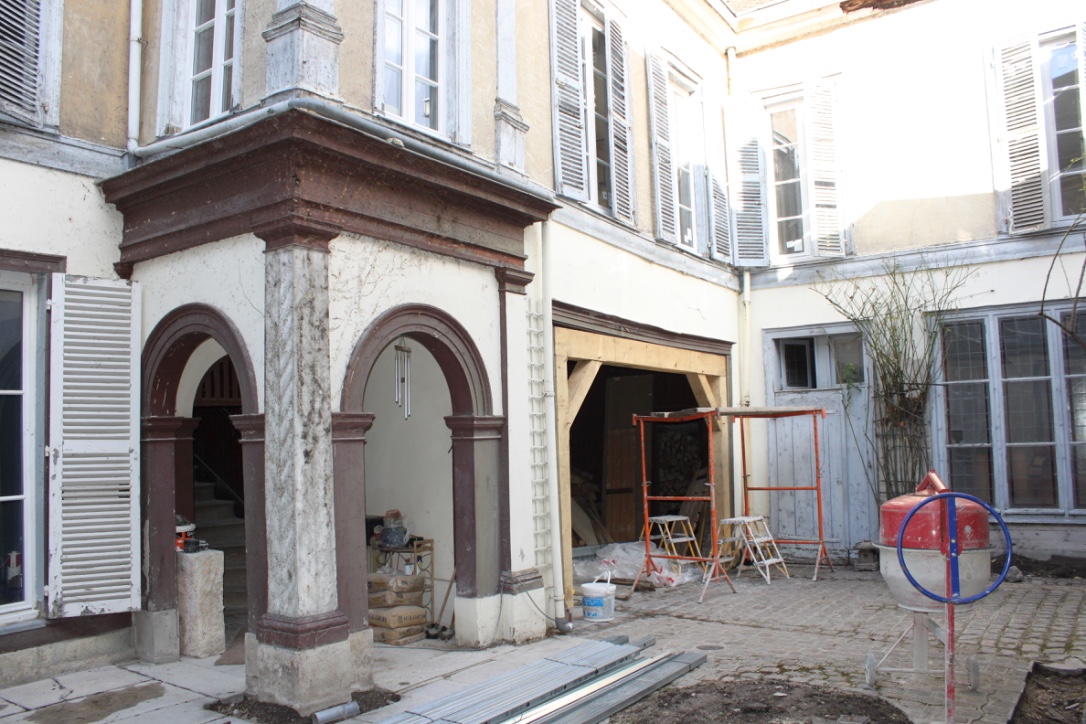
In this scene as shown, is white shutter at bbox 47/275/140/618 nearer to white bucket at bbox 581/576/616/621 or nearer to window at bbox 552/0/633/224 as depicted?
white bucket at bbox 581/576/616/621

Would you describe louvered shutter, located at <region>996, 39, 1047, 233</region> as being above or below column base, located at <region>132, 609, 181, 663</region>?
above

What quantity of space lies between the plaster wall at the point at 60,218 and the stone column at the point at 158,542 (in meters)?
1.19

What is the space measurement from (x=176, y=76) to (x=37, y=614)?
3.71 m

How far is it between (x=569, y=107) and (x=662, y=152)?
73.9 inches

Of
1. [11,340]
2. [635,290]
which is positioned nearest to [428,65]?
[635,290]

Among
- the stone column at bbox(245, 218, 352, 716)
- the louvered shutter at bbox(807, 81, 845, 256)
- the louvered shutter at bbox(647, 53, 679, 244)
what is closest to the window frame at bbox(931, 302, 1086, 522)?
the louvered shutter at bbox(807, 81, 845, 256)

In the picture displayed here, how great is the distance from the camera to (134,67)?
6230 mm

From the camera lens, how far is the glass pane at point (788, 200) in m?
11.2

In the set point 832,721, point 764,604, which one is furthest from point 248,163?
point 764,604

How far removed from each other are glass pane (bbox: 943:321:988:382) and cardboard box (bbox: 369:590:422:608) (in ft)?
22.0

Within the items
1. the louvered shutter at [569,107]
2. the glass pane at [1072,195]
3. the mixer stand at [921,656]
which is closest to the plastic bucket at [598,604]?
the mixer stand at [921,656]

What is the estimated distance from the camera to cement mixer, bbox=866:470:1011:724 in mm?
4633

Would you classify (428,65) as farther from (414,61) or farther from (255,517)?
(255,517)

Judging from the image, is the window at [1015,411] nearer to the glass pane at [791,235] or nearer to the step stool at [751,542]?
the glass pane at [791,235]
